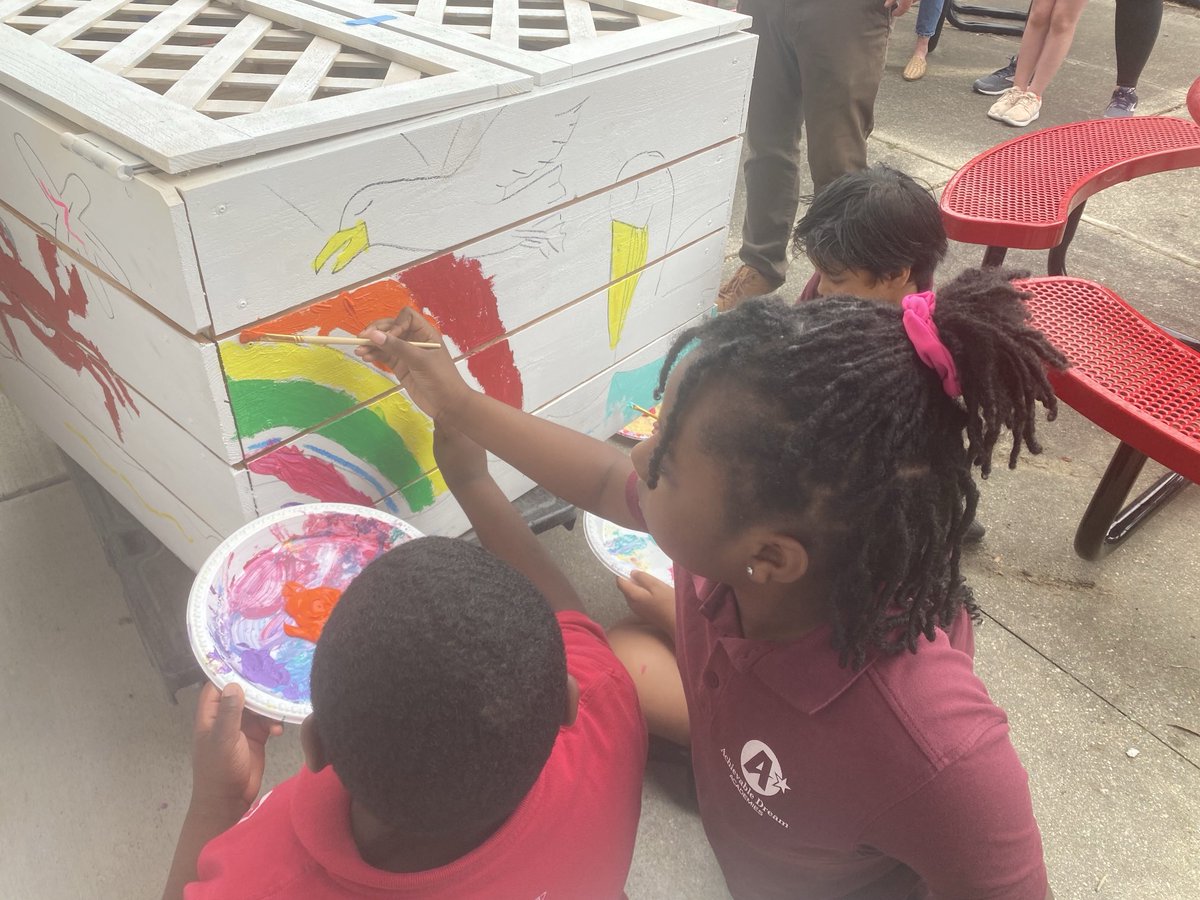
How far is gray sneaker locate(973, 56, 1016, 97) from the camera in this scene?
4.56 m

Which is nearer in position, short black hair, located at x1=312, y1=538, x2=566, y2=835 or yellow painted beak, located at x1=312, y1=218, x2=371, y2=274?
short black hair, located at x1=312, y1=538, x2=566, y2=835

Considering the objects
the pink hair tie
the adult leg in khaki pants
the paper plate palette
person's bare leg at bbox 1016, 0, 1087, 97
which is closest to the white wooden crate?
the paper plate palette

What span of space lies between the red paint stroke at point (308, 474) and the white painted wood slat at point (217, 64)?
19.8 inches

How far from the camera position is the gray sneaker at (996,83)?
4.56 meters

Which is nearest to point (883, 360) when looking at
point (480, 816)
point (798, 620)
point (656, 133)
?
point (798, 620)

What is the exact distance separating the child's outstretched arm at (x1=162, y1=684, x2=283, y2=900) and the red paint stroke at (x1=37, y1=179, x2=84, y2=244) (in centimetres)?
70

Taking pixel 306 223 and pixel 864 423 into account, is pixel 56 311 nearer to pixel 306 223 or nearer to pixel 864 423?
pixel 306 223

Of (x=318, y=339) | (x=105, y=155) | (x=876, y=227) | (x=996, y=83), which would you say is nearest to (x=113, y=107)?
(x=105, y=155)

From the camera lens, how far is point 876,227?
67.6 inches

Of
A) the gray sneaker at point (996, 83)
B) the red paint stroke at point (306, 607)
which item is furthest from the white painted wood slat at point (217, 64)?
the gray sneaker at point (996, 83)

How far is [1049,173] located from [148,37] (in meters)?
2.03

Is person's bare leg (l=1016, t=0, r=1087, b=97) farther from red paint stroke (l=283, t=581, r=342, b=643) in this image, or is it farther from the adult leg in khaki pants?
red paint stroke (l=283, t=581, r=342, b=643)

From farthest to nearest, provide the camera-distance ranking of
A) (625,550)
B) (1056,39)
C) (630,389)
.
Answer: (1056,39) → (630,389) → (625,550)

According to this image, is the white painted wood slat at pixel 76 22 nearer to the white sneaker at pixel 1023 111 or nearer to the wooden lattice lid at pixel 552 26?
the wooden lattice lid at pixel 552 26
